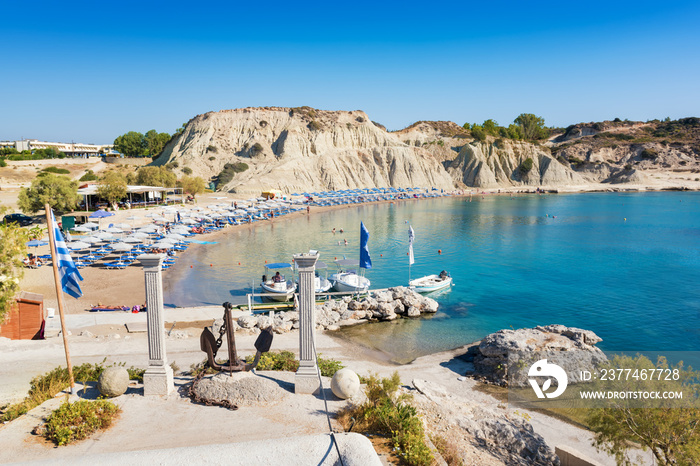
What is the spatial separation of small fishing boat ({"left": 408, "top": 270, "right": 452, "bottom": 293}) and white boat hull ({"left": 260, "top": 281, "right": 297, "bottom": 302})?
313 inches

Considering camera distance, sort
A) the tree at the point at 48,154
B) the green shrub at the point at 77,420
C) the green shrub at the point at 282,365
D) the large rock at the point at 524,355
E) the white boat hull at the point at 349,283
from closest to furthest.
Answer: the green shrub at the point at 77,420 < the green shrub at the point at 282,365 < the large rock at the point at 524,355 < the white boat hull at the point at 349,283 < the tree at the point at 48,154

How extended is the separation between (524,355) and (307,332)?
9.69 m

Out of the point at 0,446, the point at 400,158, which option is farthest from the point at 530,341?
the point at 400,158

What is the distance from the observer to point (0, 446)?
9.29 meters

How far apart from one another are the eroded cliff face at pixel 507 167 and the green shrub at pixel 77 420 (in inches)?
4720

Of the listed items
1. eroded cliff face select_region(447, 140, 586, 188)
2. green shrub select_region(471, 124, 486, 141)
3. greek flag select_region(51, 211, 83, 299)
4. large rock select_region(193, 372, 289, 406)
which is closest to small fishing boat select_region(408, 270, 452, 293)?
large rock select_region(193, 372, 289, 406)

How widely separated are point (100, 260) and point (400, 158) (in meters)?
88.6

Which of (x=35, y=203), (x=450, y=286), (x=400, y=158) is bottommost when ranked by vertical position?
(x=450, y=286)

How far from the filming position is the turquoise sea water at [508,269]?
75.9 ft

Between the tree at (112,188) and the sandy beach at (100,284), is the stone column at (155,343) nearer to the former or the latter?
the sandy beach at (100,284)

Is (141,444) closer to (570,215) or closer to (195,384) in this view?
(195,384)

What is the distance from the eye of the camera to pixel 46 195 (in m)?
48.3

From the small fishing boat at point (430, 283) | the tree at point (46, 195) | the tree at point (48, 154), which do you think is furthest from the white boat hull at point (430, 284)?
the tree at point (48, 154)

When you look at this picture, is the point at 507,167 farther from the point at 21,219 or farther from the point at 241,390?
the point at 241,390
